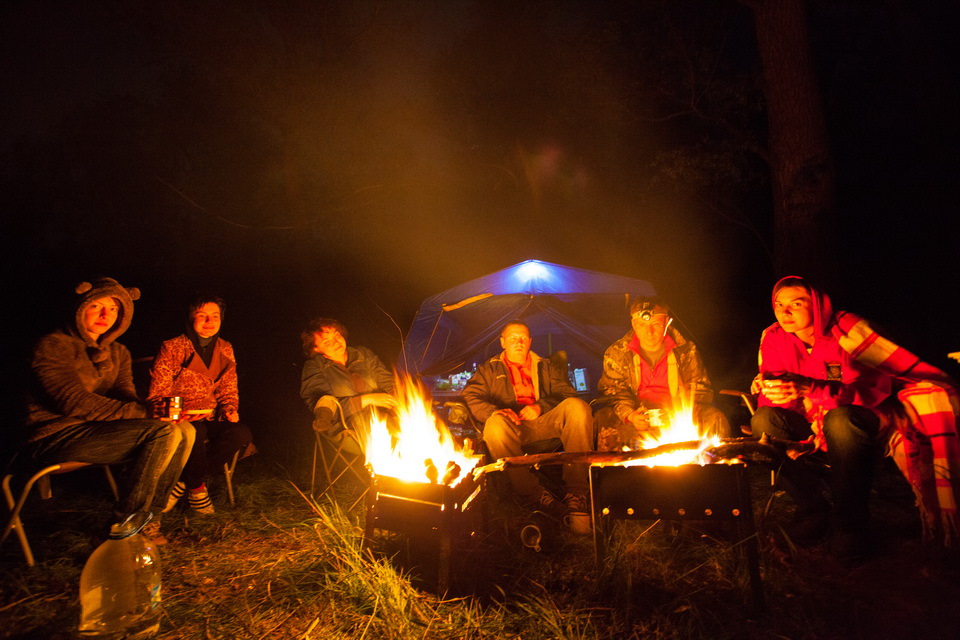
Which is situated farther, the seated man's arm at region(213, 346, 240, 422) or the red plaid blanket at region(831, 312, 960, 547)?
the seated man's arm at region(213, 346, 240, 422)

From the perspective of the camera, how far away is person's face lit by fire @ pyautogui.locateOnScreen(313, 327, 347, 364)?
4.03 meters

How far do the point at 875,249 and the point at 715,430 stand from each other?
7409mm

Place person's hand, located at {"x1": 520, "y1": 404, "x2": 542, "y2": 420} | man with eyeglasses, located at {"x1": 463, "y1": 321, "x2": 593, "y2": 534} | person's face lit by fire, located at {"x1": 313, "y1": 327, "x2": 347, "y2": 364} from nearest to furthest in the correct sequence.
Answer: man with eyeglasses, located at {"x1": 463, "y1": 321, "x2": 593, "y2": 534} → person's hand, located at {"x1": 520, "y1": 404, "x2": 542, "y2": 420} → person's face lit by fire, located at {"x1": 313, "y1": 327, "x2": 347, "y2": 364}

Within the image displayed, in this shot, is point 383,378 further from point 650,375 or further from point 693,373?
point 693,373

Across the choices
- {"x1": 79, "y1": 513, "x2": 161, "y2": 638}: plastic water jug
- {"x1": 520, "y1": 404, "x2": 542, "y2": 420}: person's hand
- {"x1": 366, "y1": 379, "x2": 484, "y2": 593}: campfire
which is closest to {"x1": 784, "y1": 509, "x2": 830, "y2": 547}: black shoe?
{"x1": 520, "y1": 404, "x2": 542, "y2": 420}: person's hand

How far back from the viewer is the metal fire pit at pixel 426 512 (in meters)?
A: 2.24

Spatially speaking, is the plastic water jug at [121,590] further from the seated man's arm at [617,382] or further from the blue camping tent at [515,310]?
the blue camping tent at [515,310]

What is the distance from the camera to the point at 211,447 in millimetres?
3451

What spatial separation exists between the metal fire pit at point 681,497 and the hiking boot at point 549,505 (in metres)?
0.86

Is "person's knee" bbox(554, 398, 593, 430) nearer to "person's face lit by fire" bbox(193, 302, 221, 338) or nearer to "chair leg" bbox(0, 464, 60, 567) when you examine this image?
"person's face lit by fire" bbox(193, 302, 221, 338)

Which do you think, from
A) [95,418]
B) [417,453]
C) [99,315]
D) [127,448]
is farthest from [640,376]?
[99,315]

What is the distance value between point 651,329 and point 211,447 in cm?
314

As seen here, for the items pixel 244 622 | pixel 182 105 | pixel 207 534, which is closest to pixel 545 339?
pixel 207 534

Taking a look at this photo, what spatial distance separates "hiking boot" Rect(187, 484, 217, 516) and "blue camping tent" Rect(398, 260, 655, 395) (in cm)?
261
